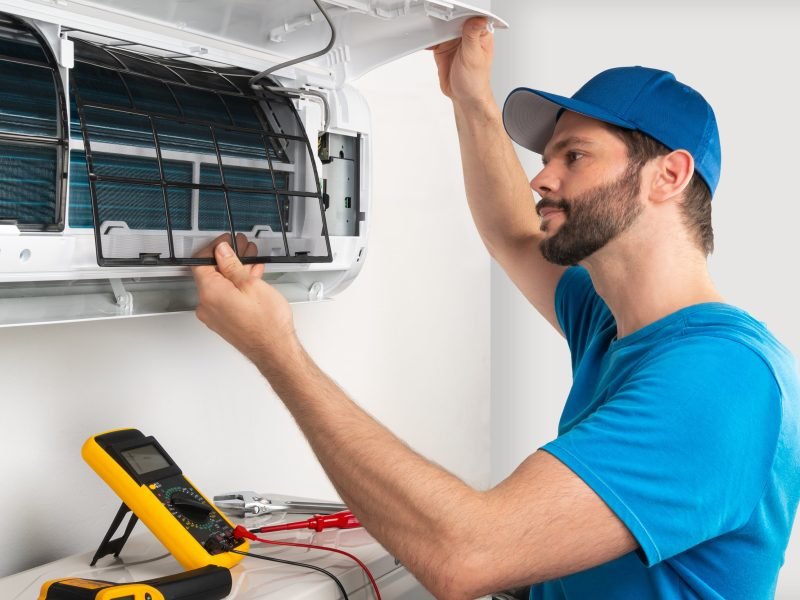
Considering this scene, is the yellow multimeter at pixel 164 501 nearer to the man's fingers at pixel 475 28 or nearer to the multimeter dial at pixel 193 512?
the multimeter dial at pixel 193 512

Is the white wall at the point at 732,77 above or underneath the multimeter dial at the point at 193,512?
above

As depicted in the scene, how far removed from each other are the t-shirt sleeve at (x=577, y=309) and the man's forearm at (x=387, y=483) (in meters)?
0.56

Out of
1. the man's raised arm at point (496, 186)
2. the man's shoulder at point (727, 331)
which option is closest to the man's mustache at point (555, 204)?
the man's shoulder at point (727, 331)

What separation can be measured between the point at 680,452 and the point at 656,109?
55cm

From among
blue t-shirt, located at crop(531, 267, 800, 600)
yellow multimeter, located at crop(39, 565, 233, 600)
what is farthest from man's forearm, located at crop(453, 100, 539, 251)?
yellow multimeter, located at crop(39, 565, 233, 600)

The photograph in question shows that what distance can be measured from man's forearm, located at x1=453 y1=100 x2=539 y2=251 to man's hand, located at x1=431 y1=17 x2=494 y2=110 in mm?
36

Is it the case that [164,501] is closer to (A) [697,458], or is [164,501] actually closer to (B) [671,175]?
(A) [697,458]

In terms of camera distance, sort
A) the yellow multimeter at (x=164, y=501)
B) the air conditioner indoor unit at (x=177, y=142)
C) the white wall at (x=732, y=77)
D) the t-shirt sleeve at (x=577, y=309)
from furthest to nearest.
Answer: the white wall at (x=732, y=77)
the t-shirt sleeve at (x=577, y=309)
the yellow multimeter at (x=164, y=501)
the air conditioner indoor unit at (x=177, y=142)

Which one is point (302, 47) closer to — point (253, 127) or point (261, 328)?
point (253, 127)

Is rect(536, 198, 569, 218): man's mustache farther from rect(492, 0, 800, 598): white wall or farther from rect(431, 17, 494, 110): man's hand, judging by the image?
rect(492, 0, 800, 598): white wall

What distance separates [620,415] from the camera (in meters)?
1.12

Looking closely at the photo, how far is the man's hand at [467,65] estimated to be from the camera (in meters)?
1.58

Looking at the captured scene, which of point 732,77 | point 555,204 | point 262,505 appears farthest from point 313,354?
point 732,77

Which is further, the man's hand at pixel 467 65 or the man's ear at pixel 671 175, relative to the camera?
the man's hand at pixel 467 65
